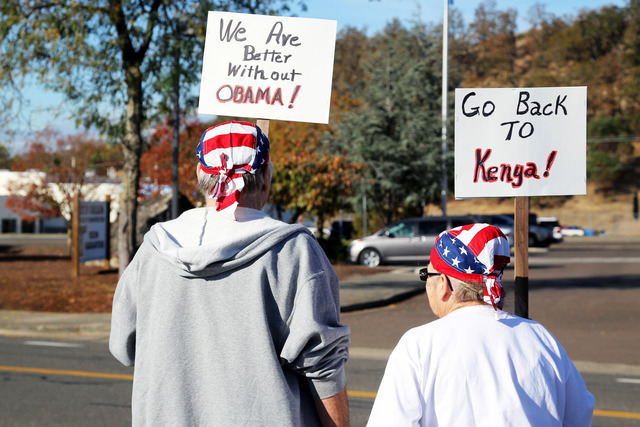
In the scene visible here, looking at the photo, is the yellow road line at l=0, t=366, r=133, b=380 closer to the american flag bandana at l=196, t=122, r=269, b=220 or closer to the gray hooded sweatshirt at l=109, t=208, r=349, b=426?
the gray hooded sweatshirt at l=109, t=208, r=349, b=426

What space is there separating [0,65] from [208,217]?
44.6 ft

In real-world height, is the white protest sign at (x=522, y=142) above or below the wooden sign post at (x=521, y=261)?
above

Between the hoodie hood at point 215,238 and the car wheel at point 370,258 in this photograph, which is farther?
the car wheel at point 370,258

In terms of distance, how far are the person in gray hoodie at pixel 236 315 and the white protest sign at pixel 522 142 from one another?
5.07ft

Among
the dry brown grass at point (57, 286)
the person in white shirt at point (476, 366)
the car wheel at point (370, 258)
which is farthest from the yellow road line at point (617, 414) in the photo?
the car wheel at point (370, 258)

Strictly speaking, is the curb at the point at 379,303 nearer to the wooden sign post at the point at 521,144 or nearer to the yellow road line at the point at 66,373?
the yellow road line at the point at 66,373

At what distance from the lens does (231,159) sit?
2459 millimetres

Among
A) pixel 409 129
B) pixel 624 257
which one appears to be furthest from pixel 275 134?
pixel 624 257

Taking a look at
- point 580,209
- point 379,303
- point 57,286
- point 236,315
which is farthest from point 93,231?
point 580,209

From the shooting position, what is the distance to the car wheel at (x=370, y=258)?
25.4 meters

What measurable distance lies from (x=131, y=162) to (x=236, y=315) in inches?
546

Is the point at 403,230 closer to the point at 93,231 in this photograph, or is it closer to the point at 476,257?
the point at 93,231

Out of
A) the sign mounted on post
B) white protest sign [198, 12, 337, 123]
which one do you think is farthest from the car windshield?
white protest sign [198, 12, 337, 123]

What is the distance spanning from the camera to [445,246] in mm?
2342
